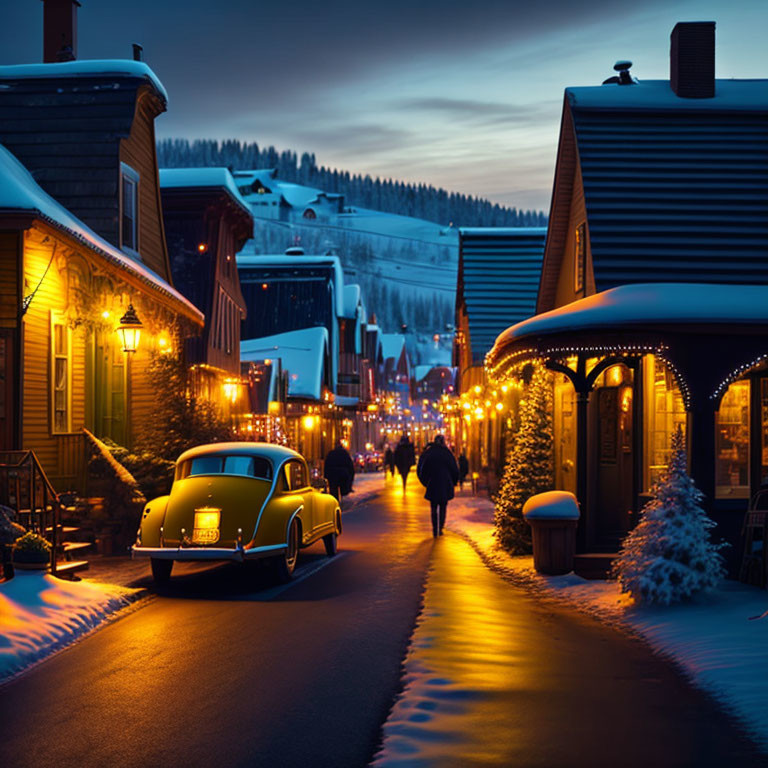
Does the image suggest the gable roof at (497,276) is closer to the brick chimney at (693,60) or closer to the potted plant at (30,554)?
the brick chimney at (693,60)

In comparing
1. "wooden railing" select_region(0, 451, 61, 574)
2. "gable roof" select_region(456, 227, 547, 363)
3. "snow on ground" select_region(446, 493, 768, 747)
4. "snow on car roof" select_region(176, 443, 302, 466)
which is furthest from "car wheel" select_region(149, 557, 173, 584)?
"gable roof" select_region(456, 227, 547, 363)

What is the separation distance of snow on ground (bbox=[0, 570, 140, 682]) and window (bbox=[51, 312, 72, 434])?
6.73 metres

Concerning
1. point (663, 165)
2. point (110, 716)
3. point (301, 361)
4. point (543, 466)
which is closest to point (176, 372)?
point (543, 466)

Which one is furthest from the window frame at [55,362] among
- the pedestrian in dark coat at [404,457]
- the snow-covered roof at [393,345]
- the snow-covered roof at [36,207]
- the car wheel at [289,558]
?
the snow-covered roof at [393,345]

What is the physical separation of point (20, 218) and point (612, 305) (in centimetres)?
804

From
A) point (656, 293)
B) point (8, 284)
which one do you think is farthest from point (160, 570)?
point (656, 293)

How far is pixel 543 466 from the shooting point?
1870 cm

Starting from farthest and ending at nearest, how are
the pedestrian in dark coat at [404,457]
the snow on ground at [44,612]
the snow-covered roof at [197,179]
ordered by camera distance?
the pedestrian in dark coat at [404,457]
the snow-covered roof at [197,179]
the snow on ground at [44,612]

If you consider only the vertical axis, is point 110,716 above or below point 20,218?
below

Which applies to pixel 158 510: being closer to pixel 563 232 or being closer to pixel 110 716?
pixel 110 716

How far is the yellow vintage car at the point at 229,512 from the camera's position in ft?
47.9

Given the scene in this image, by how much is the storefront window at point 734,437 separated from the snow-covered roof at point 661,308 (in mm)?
1591

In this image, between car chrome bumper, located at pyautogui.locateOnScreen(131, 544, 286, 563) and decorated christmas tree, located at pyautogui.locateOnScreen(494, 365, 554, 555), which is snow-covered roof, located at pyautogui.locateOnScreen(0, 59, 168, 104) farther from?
car chrome bumper, located at pyautogui.locateOnScreen(131, 544, 286, 563)

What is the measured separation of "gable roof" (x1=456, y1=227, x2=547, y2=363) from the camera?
43.9 m
